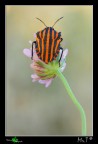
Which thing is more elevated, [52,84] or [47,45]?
[47,45]

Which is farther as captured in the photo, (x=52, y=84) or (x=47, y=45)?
(x=52, y=84)

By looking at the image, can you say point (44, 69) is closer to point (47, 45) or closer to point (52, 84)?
point (47, 45)

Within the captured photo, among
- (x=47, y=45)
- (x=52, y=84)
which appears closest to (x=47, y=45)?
(x=47, y=45)

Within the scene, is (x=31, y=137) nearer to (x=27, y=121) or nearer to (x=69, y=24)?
(x=27, y=121)

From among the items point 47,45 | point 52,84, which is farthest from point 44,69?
point 52,84

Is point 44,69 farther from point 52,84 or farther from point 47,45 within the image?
A: point 52,84

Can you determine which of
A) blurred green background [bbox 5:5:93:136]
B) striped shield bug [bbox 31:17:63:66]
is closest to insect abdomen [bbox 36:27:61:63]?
striped shield bug [bbox 31:17:63:66]

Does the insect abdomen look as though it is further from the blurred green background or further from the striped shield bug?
the blurred green background

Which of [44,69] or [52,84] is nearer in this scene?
[44,69]
